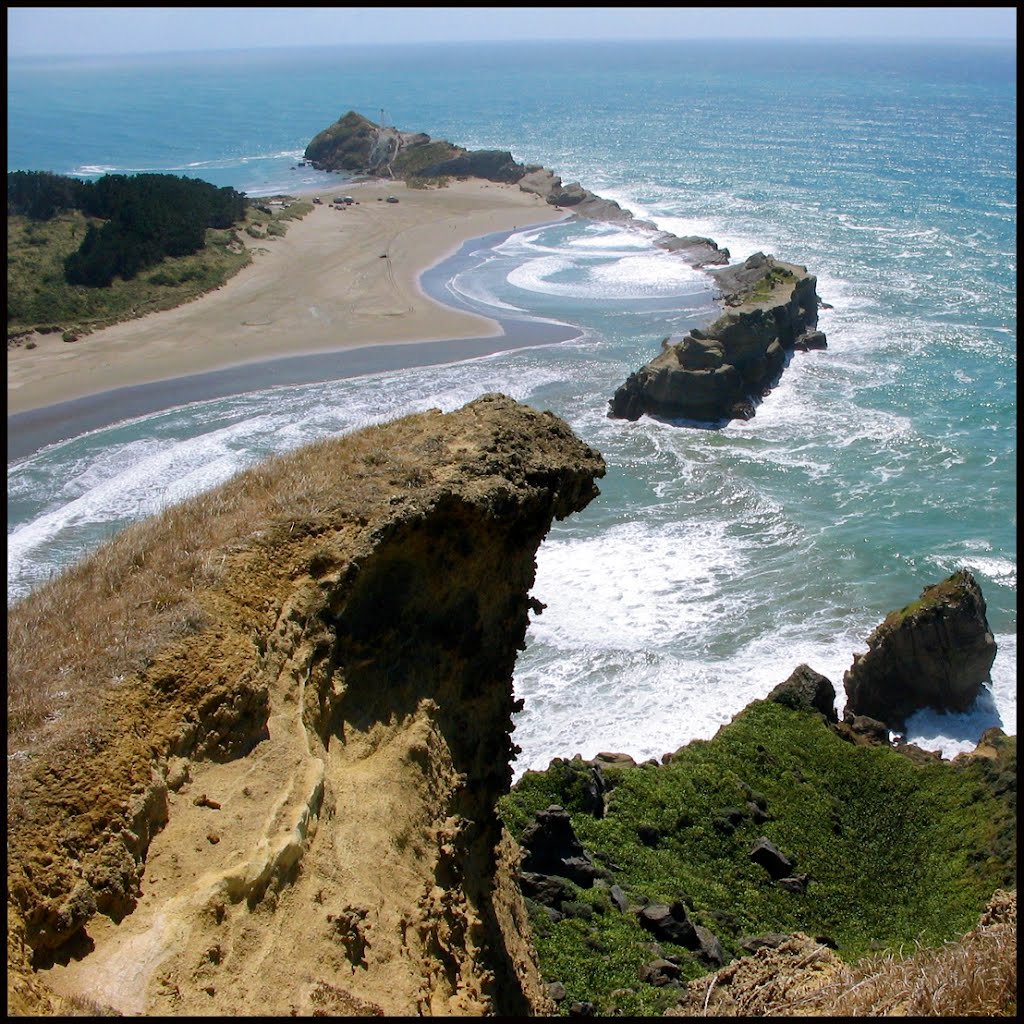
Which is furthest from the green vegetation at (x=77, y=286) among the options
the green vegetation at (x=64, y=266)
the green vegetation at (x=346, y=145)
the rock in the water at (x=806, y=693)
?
the rock in the water at (x=806, y=693)

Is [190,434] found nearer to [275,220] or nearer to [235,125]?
[275,220]

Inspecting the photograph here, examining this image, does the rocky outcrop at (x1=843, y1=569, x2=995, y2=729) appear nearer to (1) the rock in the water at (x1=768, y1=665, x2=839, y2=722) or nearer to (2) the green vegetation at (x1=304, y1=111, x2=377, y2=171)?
(1) the rock in the water at (x1=768, y1=665, x2=839, y2=722)

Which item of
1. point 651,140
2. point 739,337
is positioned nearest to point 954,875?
point 739,337

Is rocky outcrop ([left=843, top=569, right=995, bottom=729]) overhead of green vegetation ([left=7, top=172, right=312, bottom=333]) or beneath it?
beneath

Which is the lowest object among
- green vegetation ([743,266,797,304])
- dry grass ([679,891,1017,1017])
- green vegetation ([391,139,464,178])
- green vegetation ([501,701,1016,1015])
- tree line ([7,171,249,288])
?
green vegetation ([501,701,1016,1015])

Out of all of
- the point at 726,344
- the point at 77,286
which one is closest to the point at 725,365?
the point at 726,344

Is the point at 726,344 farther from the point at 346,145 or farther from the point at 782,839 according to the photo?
the point at 346,145

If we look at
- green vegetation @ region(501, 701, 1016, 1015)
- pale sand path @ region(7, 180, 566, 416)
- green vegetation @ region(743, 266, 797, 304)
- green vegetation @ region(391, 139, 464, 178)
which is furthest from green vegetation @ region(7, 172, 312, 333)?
green vegetation @ region(501, 701, 1016, 1015)
